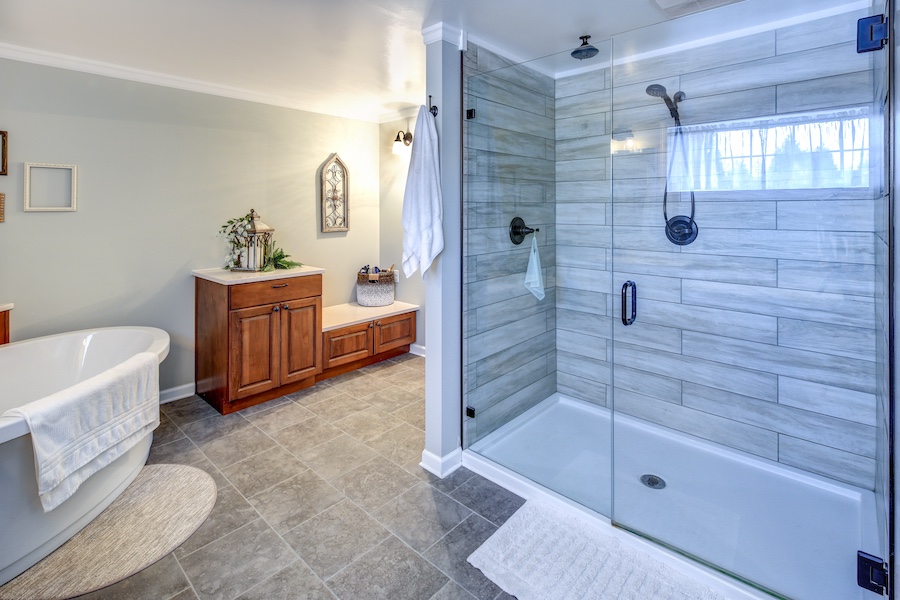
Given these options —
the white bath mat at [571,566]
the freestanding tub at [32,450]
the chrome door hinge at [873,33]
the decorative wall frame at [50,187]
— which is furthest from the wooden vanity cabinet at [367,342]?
the chrome door hinge at [873,33]

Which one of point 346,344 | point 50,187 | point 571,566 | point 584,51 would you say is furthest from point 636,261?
point 50,187

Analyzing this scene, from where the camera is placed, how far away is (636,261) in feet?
9.77

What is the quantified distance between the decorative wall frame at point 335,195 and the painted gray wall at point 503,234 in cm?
216

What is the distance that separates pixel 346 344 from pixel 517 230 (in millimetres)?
1951

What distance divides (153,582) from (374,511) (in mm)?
898

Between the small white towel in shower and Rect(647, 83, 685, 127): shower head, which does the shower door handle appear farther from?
Rect(647, 83, 685, 127): shower head

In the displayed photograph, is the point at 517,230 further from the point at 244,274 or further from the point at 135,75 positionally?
the point at 135,75

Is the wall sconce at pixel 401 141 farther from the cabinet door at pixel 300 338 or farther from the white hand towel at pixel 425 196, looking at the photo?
the white hand towel at pixel 425 196

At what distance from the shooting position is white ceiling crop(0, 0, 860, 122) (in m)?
2.16

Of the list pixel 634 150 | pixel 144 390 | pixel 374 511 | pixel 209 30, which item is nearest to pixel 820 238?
pixel 634 150

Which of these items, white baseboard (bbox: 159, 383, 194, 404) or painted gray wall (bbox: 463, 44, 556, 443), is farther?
white baseboard (bbox: 159, 383, 194, 404)

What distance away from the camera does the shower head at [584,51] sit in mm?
2487

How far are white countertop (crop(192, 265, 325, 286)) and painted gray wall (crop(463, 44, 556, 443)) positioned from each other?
1595mm

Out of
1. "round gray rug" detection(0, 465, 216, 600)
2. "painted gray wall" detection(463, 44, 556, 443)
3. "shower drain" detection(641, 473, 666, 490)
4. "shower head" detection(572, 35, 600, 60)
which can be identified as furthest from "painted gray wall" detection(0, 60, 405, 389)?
"shower drain" detection(641, 473, 666, 490)
